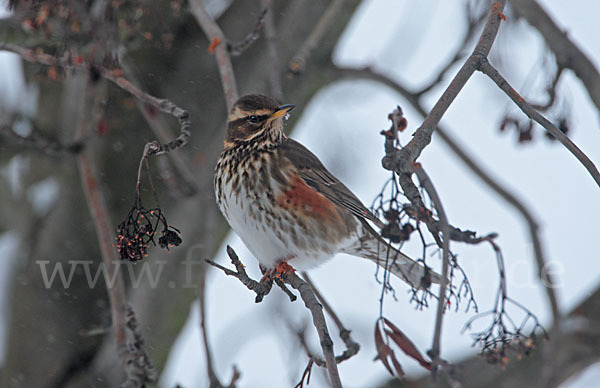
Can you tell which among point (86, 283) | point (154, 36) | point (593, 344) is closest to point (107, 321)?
point (86, 283)

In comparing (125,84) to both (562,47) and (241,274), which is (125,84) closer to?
(241,274)

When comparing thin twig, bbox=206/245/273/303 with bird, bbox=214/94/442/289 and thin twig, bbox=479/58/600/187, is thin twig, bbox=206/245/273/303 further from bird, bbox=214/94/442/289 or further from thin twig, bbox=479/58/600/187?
thin twig, bbox=479/58/600/187

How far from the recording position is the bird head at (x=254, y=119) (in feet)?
12.5

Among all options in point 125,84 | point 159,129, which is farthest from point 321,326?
point 159,129

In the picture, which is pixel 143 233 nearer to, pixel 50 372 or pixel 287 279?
pixel 287 279

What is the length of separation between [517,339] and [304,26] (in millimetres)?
3136

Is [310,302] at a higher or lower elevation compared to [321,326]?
higher

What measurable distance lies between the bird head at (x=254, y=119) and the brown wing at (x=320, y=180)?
5.5 inches

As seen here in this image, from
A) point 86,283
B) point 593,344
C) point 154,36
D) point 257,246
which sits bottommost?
point 593,344

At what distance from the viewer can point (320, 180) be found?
3.96m

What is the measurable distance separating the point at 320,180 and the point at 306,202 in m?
0.26

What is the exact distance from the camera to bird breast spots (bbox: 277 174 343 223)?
12.1 feet

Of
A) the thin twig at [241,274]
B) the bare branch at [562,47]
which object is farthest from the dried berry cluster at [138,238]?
the bare branch at [562,47]

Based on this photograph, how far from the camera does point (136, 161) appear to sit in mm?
5348
